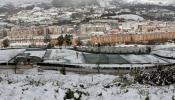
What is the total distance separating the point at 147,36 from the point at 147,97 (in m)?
30.4

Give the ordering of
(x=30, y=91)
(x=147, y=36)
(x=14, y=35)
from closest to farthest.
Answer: (x=30, y=91), (x=147, y=36), (x=14, y=35)

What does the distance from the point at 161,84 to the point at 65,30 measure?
36.3 m

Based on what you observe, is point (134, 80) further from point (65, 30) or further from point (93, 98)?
point (65, 30)

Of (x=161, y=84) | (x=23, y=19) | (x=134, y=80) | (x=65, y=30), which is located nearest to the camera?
(x=161, y=84)

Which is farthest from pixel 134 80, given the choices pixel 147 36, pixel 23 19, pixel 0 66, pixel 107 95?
pixel 23 19

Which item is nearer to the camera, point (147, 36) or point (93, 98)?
point (93, 98)

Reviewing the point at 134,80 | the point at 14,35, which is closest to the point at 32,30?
the point at 14,35

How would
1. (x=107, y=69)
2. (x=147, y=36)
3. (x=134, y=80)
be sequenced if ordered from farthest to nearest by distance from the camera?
(x=147, y=36), (x=107, y=69), (x=134, y=80)

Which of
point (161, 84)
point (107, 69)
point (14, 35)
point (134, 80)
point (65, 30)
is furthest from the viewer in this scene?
point (65, 30)

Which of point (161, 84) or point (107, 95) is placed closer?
point (107, 95)

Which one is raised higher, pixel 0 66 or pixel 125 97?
pixel 125 97

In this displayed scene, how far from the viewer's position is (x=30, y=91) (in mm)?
5266

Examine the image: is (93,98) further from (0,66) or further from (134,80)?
(0,66)

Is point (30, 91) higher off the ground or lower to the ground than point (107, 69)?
higher
